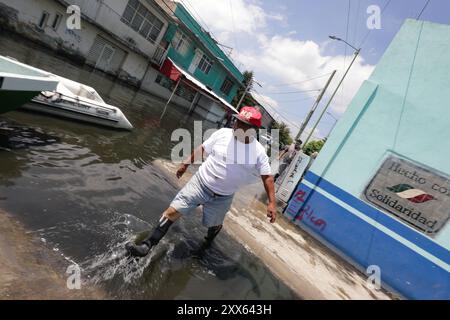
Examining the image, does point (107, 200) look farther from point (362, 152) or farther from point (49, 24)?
point (49, 24)

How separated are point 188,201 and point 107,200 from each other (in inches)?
71.0

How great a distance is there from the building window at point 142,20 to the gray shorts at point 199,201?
21083 mm

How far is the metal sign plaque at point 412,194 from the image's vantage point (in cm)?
679

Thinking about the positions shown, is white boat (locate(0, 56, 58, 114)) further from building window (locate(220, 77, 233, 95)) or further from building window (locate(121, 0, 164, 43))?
building window (locate(220, 77, 233, 95))

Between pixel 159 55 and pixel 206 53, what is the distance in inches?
244

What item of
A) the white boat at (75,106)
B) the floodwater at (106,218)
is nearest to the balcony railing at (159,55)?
the white boat at (75,106)

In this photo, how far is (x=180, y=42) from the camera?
28.0 metres

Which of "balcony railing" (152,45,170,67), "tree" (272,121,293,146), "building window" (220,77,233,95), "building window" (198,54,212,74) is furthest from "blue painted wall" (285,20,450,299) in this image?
"tree" (272,121,293,146)

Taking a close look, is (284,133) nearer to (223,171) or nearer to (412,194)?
(412,194)

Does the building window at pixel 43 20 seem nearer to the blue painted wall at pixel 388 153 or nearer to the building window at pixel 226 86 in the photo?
the blue painted wall at pixel 388 153

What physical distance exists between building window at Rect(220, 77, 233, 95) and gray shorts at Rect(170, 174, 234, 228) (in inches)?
1334

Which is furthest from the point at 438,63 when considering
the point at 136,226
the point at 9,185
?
the point at 9,185

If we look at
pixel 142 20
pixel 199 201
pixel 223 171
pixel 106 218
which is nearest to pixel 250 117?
pixel 223 171
